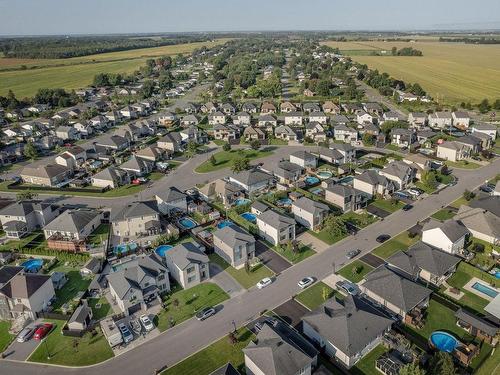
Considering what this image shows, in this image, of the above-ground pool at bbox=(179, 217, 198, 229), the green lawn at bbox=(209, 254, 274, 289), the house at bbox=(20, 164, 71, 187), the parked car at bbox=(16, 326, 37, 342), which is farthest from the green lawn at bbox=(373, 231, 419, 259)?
the house at bbox=(20, 164, 71, 187)

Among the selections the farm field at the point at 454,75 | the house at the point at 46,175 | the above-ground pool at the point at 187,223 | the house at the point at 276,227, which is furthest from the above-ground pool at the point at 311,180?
the farm field at the point at 454,75

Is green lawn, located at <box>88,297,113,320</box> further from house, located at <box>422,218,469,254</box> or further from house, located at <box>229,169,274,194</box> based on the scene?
house, located at <box>422,218,469,254</box>

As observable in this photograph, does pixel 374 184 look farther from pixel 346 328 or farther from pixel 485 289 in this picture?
pixel 346 328

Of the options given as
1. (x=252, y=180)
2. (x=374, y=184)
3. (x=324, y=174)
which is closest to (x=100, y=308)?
(x=252, y=180)

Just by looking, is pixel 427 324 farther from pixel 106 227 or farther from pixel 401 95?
pixel 401 95

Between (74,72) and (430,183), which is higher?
(74,72)

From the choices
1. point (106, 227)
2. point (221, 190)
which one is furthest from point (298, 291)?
point (106, 227)
